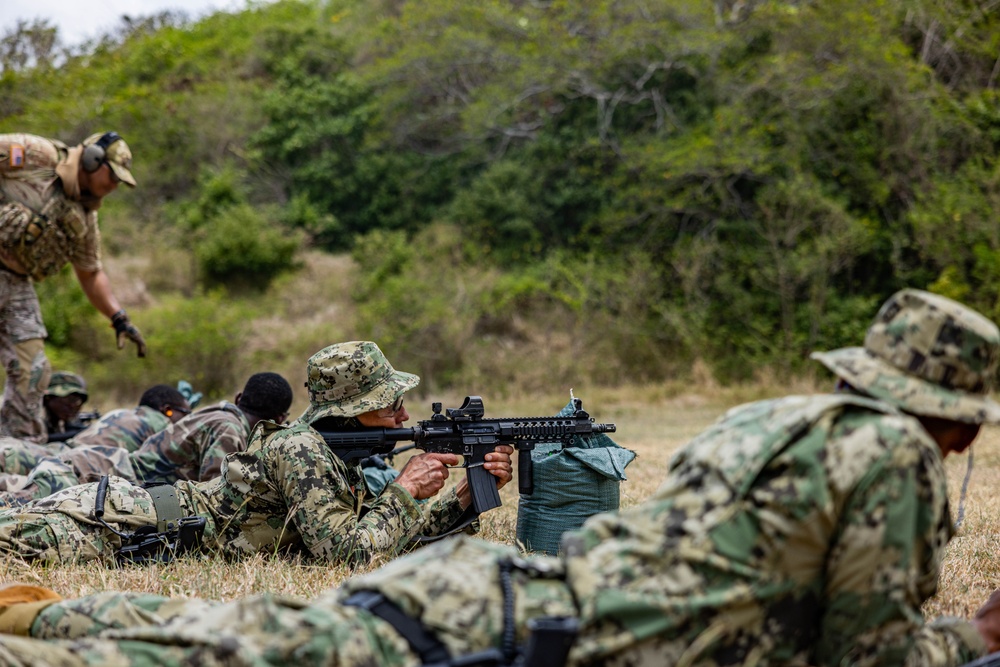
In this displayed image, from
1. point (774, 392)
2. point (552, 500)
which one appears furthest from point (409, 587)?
point (774, 392)

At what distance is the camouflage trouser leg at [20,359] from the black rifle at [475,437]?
4439mm

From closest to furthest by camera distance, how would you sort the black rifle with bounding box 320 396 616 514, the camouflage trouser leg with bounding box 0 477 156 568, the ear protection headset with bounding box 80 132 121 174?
1. the camouflage trouser leg with bounding box 0 477 156 568
2. the black rifle with bounding box 320 396 616 514
3. the ear protection headset with bounding box 80 132 121 174

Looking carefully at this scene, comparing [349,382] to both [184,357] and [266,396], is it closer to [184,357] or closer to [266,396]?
[266,396]

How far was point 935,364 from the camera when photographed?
8.62ft

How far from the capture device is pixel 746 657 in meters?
2.52

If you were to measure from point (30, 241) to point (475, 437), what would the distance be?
479 centimetres

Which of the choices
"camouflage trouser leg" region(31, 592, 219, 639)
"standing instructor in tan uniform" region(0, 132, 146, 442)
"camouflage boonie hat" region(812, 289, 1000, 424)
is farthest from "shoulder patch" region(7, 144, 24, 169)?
"camouflage boonie hat" region(812, 289, 1000, 424)

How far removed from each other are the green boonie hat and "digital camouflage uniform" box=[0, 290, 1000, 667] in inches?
272

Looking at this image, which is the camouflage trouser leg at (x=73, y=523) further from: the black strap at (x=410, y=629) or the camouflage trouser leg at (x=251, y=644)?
the black strap at (x=410, y=629)

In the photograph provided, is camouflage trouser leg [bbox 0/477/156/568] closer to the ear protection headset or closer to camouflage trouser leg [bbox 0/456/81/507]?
camouflage trouser leg [bbox 0/456/81/507]

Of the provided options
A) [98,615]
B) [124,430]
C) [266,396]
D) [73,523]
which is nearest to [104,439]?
[124,430]

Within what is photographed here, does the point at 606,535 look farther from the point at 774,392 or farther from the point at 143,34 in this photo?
the point at 143,34

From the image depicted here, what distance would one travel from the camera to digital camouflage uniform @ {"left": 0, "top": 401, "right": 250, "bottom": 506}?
5.93 m

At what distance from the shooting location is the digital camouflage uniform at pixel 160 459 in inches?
233
